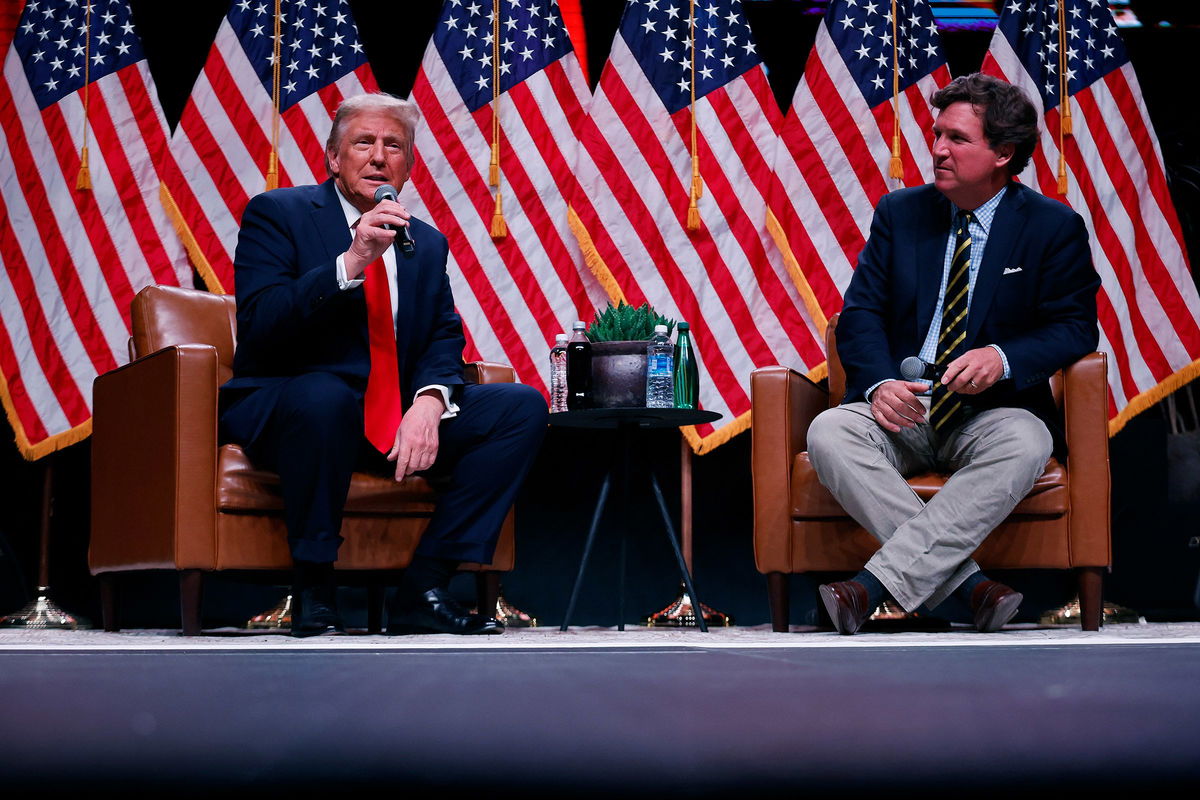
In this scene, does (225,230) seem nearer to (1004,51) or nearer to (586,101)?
(586,101)

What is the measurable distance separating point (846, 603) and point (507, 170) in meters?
1.93

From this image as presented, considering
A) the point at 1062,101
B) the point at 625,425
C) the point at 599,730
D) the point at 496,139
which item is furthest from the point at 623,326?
the point at 599,730

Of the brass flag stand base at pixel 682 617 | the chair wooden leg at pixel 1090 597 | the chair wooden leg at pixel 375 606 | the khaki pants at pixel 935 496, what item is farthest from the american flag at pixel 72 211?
the chair wooden leg at pixel 1090 597

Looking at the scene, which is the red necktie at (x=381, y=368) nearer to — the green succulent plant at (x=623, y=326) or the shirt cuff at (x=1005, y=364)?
the green succulent plant at (x=623, y=326)

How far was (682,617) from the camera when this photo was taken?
350 cm

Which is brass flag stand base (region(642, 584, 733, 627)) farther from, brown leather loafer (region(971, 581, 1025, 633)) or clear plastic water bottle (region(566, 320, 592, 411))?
brown leather loafer (region(971, 581, 1025, 633))

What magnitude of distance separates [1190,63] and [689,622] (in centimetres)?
254

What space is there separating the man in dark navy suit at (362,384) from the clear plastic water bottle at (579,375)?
309 millimetres

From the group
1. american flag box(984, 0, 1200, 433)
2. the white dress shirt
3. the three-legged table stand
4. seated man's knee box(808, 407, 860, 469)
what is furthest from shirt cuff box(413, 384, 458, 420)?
american flag box(984, 0, 1200, 433)

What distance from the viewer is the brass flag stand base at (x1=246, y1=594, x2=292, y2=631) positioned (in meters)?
3.46

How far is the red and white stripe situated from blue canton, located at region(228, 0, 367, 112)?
339 mm

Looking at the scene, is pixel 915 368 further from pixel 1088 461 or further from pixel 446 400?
pixel 446 400

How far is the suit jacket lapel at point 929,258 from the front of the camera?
2871 mm

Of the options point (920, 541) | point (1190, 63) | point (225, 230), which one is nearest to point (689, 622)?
point (920, 541)
